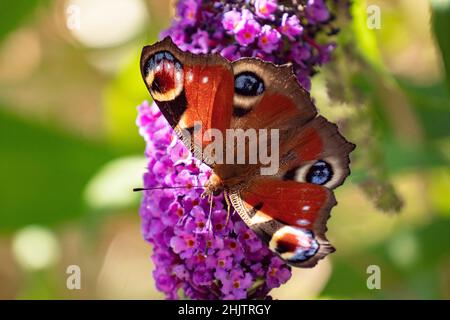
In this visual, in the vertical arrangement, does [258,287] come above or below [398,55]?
below

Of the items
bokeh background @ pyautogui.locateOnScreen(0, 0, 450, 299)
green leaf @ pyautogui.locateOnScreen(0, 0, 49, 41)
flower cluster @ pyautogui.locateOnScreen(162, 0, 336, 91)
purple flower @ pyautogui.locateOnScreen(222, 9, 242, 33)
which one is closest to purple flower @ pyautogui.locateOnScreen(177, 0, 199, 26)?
flower cluster @ pyautogui.locateOnScreen(162, 0, 336, 91)

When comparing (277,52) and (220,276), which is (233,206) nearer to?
(220,276)

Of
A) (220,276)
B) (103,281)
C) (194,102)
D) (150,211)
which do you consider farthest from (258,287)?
(103,281)

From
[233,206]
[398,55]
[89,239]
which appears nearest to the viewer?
[233,206]

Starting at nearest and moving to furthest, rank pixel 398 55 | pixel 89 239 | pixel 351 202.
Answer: pixel 89 239
pixel 351 202
pixel 398 55

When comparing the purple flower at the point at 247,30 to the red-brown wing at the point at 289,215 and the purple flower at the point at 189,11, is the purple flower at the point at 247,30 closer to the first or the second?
the purple flower at the point at 189,11

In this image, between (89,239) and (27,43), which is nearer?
(89,239)

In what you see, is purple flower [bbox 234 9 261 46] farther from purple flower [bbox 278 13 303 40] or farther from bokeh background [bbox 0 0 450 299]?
bokeh background [bbox 0 0 450 299]
